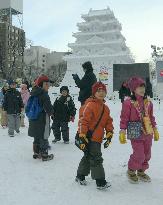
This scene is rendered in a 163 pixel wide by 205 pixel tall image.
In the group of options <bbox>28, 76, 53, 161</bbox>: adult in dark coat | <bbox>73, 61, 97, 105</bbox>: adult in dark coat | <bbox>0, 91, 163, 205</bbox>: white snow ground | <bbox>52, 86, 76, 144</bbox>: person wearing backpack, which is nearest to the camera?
<bbox>0, 91, 163, 205</bbox>: white snow ground

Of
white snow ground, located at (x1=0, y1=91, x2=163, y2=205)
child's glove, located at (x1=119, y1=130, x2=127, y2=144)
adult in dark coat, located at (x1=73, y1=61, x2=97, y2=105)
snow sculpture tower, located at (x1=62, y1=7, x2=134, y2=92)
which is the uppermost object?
snow sculpture tower, located at (x1=62, y1=7, x2=134, y2=92)

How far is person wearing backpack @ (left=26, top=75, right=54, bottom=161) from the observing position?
675 centimetres

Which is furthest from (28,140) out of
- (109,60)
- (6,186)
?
(109,60)

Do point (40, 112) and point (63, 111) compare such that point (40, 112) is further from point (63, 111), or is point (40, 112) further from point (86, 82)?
point (63, 111)

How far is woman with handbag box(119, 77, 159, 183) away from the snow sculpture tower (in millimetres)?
44295

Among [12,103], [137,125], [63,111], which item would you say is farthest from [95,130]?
[12,103]

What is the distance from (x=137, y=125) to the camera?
203 inches

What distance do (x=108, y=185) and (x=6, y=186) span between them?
148cm

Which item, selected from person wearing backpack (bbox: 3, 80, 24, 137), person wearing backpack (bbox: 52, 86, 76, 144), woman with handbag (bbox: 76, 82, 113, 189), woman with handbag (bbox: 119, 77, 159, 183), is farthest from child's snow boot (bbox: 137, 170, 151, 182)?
person wearing backpack (bbox: 3, 80, 24, 137)

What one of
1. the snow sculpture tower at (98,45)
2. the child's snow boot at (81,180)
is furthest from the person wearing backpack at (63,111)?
the snow sculpture tower at (98,45)

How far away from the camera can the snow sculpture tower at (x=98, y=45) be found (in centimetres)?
5241

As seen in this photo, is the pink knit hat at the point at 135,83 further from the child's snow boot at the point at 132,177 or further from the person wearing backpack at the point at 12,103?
Answer: the person wearing backpack at the point at 12,103

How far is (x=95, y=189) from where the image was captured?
497 centimetres

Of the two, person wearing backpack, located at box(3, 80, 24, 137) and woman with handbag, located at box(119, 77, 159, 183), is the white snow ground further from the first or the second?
person wearing backpack, located at box(3, 80, 24, 137)
